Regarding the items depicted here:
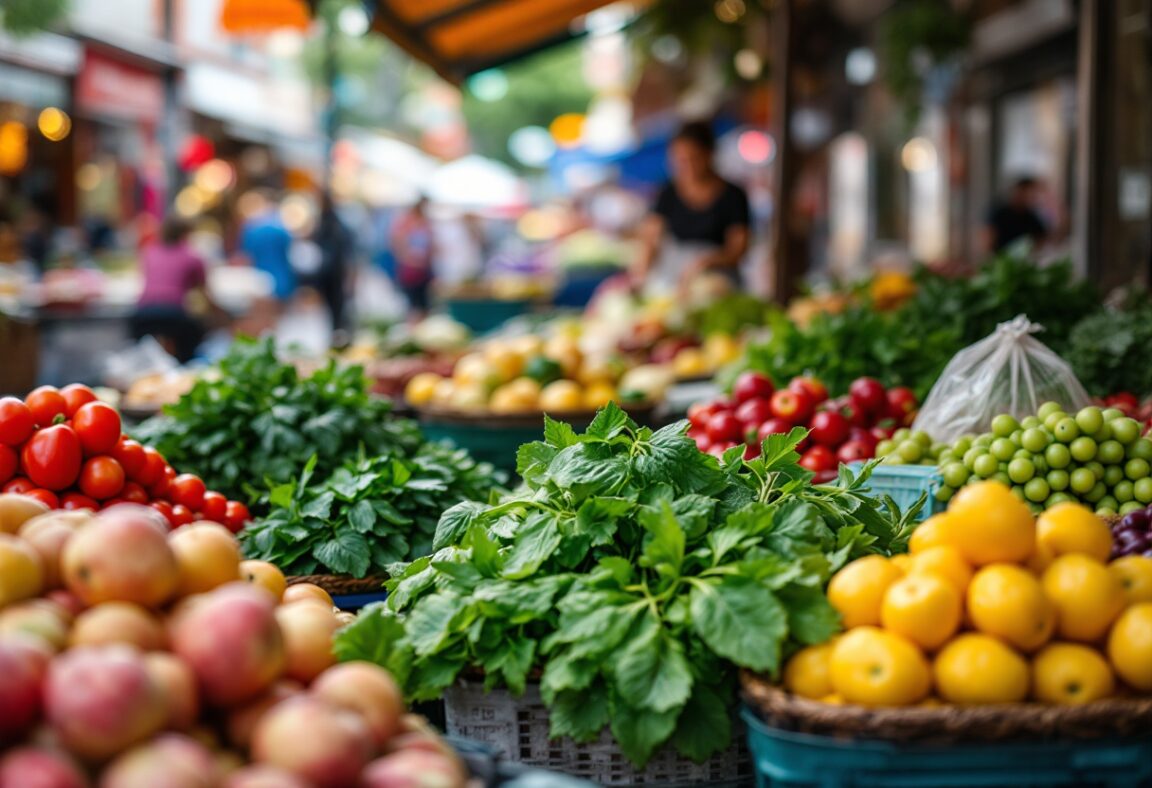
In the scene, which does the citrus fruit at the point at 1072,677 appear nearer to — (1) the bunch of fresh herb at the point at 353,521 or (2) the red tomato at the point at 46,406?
(1) the bunch of fresh herb at the point at 353,521

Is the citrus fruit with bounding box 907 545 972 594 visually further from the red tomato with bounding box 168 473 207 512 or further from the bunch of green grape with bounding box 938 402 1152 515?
the red tomato with bounding box 168 473 207 512

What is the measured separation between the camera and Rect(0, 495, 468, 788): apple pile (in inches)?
75.1

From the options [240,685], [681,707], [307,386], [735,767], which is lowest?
[735,767]

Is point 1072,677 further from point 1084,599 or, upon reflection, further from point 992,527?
point 992,527

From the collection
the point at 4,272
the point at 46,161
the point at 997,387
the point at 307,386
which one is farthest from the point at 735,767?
the point at 46,161

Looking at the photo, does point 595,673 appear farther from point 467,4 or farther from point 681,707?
point 467,4

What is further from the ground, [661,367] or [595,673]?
[661,367]

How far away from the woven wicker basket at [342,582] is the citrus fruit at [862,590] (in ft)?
5.37

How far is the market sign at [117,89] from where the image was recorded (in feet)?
62.6

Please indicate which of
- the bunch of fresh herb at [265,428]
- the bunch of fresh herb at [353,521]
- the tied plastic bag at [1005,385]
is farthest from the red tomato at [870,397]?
the bunch of fresh herb at [265,428]

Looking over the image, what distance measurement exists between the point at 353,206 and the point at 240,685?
3438 centimetres

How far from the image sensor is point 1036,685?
249 centimetres

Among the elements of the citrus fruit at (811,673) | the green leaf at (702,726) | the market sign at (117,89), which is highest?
the market sign at (117,89)

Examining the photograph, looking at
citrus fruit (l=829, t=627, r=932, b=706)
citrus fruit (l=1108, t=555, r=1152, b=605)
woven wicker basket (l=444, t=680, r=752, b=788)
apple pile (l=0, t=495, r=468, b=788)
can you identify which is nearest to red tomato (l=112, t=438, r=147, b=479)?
apple pile (l=0, t=495, r=468, b=788)
